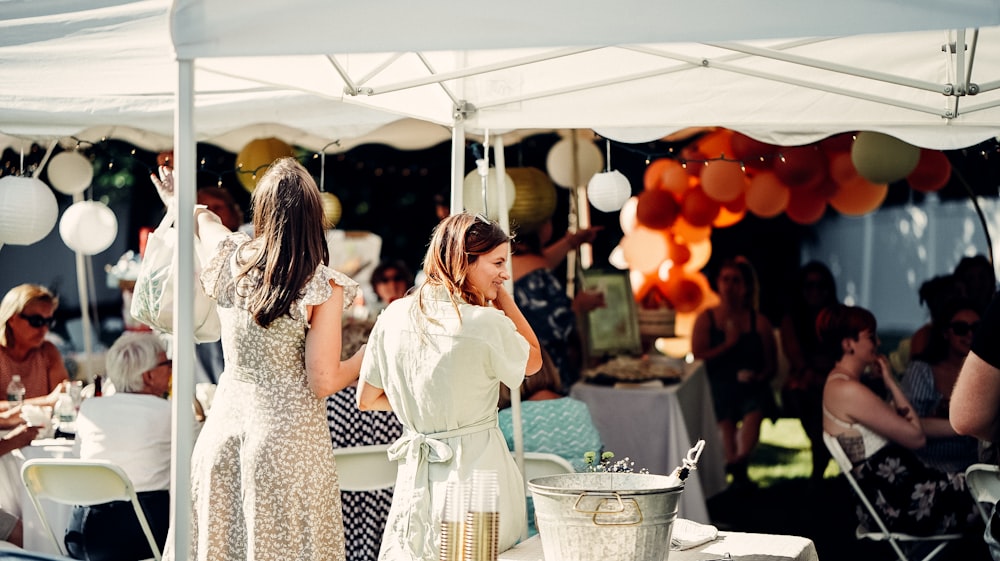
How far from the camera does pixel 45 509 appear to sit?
3.73 meters

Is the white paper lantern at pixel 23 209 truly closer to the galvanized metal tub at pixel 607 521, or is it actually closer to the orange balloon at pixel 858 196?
the galvanized metal tub at pixel 607 521

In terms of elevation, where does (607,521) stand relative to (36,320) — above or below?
below

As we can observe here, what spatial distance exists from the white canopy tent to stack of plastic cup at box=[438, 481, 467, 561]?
711 millimetres

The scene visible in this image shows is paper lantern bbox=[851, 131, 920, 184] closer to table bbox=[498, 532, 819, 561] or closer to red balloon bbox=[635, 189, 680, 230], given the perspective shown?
red balloon bbox=[635, 189, 680, 230]

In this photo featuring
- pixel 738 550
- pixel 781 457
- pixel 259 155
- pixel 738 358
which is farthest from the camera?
pixel 781 457

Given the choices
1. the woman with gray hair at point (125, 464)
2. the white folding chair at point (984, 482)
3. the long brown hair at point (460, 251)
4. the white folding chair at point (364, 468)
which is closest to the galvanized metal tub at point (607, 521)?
the long brown hair at point (460, 251)

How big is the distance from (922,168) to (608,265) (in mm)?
2155

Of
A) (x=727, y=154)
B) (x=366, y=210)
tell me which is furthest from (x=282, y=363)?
(x=366, y=210)

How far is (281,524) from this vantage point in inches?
97.7

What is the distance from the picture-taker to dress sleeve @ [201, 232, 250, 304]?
99.4 inches

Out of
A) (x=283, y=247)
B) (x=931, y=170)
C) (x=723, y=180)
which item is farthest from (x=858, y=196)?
(x=283, y=247)

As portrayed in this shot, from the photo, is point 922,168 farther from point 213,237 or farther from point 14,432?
point 14,432

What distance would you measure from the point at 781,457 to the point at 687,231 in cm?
210

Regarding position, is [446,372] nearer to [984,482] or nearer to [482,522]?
[482,522]
